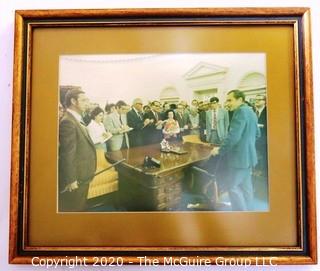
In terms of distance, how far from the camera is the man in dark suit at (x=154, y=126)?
2.06 feet

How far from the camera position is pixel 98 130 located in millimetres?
628

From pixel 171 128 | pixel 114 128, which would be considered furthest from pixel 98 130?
pixel 171 128

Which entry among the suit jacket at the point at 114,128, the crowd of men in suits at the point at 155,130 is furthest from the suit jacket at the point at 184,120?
the suit jacket at the point at 114,128

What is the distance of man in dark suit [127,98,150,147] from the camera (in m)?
0.63

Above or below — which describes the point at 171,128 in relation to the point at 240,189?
above

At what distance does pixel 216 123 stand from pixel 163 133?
3.7 inches

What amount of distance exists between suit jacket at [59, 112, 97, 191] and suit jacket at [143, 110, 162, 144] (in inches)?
3.8

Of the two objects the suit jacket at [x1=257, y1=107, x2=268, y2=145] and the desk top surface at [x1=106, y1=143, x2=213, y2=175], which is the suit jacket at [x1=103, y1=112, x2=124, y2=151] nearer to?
the desk top surface at [x1=106, y1=143, x2=213, y2=175]

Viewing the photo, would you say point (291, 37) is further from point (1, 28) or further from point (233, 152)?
point (1, 28)

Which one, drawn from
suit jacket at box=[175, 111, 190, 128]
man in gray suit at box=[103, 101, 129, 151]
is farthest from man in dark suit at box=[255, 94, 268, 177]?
man in gray suit at box=[103, 101, 129, 151]

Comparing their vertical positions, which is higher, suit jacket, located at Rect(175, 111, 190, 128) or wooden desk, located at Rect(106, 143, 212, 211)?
suit jacket, located at Rect(175, 111, 190, 128)

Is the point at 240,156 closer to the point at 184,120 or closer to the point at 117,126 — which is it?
the point at 184,120

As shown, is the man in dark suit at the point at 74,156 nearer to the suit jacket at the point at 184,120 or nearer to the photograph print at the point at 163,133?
the photograph print at the point at 163,133

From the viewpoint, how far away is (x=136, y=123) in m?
0.63
